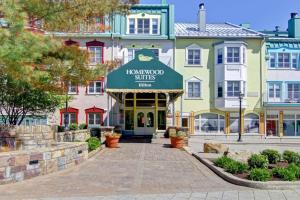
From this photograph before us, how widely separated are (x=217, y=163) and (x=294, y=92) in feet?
98.2

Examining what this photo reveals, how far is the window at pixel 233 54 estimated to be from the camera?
1542 inches

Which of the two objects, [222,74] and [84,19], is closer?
[84,19]

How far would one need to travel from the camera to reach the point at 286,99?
40750 mm

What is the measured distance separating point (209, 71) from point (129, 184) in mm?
30557

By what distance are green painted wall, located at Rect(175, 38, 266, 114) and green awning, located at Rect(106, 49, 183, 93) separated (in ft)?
49.1

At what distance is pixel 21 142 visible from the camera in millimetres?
13570

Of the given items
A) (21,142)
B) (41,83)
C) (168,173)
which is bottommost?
(168,173)

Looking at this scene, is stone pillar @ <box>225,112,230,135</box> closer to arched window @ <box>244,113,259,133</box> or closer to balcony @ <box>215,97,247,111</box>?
balcony @ <box>215,97,247,111</box>

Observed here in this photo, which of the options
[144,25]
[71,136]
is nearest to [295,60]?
[144,25]

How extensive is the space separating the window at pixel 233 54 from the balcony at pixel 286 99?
15.4 ft

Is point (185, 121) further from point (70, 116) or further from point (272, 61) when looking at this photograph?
point (70, 116)

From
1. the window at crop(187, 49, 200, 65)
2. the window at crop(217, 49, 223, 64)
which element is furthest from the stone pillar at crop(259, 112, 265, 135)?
the window at crop(187, 49, 200, 65)

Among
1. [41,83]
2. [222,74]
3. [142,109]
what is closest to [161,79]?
[41,83]

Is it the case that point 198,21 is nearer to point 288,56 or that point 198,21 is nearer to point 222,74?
point 222,74
